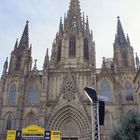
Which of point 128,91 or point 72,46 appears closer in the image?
point 128,91

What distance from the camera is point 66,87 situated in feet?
125

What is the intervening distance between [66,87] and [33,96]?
5585mm

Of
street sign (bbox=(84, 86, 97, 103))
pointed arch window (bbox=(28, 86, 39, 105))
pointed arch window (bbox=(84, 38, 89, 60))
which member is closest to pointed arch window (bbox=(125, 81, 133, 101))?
pointed arch window (bbox=(84, 38, 89, 60))

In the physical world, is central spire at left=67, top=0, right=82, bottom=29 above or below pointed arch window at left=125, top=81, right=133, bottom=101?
above

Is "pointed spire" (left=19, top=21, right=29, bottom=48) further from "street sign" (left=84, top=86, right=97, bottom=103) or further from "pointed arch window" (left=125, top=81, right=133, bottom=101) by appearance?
"street sign" (left=84, top=86, right=97, bottom=103)

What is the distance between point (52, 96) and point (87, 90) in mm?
20441

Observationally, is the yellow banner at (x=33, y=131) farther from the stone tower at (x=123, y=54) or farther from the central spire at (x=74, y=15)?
the central spire at (x=74, y=15)

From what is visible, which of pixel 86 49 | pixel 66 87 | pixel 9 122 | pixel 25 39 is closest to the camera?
pixel 9 122

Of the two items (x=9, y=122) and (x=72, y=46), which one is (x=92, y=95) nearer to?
(x=9, y=122)

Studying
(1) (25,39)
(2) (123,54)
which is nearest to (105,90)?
(2) (123,54)

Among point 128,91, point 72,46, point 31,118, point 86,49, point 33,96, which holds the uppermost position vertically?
point 72,46

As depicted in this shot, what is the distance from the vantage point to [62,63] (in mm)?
42031

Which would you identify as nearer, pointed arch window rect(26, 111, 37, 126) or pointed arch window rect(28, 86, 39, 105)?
pointed arch window rect(26, 111, 37, 126)

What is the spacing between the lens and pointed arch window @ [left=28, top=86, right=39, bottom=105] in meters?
38.1
